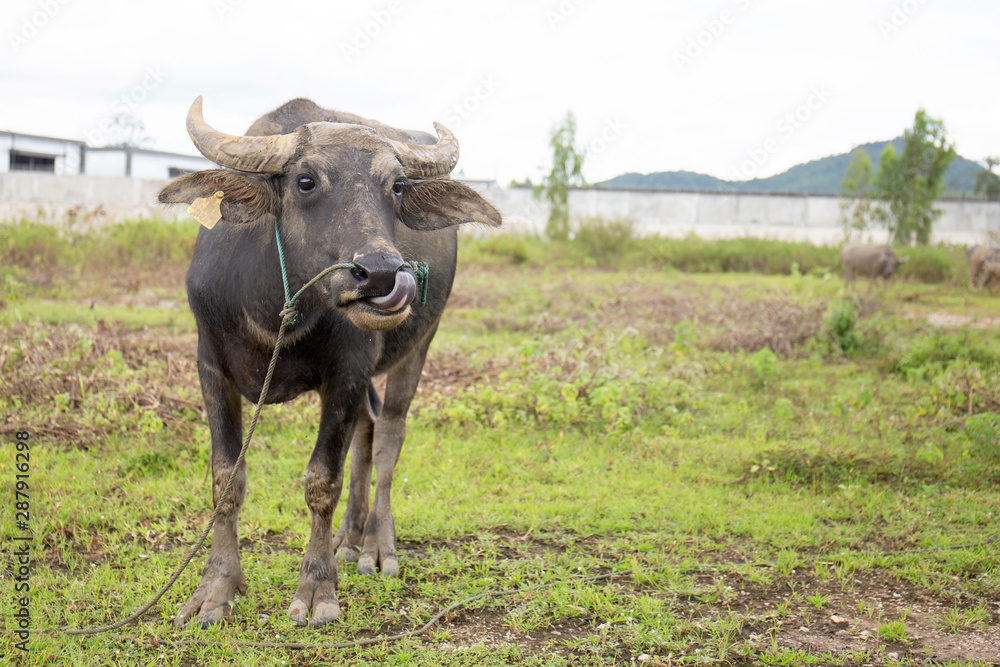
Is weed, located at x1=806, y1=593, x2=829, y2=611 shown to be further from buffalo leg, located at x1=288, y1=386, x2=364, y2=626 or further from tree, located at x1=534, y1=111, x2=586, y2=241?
tree, located at x1=534, y1=111, x2=586, y2=241

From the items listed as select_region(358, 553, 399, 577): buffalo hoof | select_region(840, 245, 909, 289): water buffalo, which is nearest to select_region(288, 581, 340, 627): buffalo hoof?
select_region(358, 553, 399, 577): buffalo hoof

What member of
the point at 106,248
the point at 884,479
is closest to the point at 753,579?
the point at 884,479

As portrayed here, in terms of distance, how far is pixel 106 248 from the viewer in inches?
461

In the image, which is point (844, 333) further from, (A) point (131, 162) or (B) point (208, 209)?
(A) point (131, 162)

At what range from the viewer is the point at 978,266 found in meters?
Answer: 14.0

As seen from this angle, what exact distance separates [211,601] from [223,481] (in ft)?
1.39

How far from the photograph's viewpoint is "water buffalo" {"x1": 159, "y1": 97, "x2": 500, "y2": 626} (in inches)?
100

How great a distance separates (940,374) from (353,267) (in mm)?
5529

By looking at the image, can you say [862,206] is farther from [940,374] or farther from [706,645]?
[706,645]

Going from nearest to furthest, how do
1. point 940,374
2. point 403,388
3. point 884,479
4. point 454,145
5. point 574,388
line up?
point 454,145 → point 403,388 → point 884,479 → point 574,388 → point 940,374

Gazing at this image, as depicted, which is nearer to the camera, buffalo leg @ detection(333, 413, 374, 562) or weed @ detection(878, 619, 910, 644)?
weed @ detection(878, 619, 910, 644)

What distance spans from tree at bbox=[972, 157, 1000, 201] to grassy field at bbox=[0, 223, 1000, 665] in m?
25.5

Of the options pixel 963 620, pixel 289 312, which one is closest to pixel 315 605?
pixel 289 312

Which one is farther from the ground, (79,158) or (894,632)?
(79,158)
